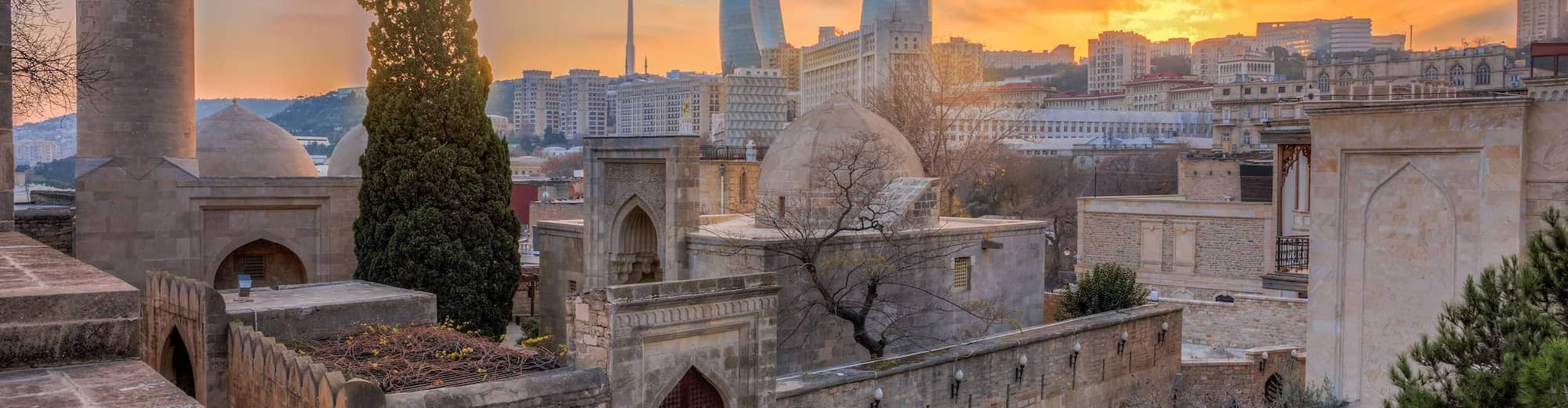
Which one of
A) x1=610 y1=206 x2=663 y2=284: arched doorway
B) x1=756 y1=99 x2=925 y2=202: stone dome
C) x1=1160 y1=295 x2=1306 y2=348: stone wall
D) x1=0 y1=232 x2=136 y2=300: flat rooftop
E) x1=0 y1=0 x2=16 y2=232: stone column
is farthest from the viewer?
x1=1160 y1=295 x2=1306 y2=348: stone wall

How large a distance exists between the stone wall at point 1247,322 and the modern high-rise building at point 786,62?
113022mm

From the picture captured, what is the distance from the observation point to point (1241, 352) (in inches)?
870

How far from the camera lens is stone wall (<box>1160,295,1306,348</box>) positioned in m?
22.1

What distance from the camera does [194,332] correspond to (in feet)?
38.5

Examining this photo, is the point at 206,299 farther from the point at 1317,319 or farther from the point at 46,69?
the point at 1317,319

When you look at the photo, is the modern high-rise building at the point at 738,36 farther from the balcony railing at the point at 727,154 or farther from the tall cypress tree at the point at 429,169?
the tall cypress tree at the point at 429,169

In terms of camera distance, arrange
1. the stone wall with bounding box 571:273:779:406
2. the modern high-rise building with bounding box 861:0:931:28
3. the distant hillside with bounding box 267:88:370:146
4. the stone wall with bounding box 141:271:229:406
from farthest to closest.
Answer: the modern high-rise building with bounding box 861:0:931:28 → the distant hillside with bounding box 267:88:370:146 → the stone wall with bounding box 141:271:229:406 → the stone wall with bounding box 571:273:779:406

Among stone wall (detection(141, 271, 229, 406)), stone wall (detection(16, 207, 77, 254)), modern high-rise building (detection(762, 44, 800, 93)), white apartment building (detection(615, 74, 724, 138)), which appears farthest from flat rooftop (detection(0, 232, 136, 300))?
modern high-rise building (detection(762, 44, 800, 93))

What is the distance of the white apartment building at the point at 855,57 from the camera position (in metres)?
94.8

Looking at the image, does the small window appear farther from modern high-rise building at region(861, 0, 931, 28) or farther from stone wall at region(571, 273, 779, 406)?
modern high-rise building at region(861, 0, 931, 28)

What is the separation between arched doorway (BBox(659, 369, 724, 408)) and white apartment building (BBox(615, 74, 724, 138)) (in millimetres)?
90552

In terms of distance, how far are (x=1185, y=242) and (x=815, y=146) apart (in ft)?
49.3

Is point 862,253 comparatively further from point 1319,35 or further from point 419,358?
point 1319,35

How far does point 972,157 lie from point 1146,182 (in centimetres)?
3213
